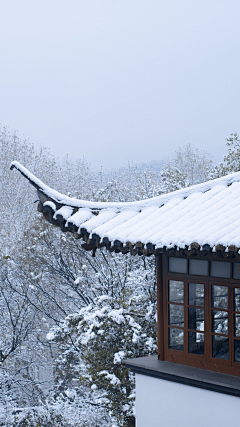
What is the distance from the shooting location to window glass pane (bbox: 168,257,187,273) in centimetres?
491

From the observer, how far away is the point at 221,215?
4211 mm

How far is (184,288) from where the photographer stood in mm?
4883

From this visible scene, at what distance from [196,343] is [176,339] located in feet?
0.92

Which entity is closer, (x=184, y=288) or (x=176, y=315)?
(x=184, y=288)

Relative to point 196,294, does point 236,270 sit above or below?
above

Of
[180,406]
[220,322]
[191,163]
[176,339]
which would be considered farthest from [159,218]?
[191,163]

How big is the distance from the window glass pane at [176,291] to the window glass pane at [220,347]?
55 cm

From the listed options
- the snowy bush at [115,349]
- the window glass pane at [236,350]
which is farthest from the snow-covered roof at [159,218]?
the snowy bush at [115,349]

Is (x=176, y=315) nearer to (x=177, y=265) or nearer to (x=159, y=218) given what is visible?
(x=177, y=265)


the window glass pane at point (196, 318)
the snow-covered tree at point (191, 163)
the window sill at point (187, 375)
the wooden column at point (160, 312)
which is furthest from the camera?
the snow-covered tree at point (191, 163)

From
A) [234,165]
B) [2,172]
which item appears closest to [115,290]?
[234,165]

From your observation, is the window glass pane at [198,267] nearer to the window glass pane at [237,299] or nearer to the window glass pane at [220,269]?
the window glass pane at [220,269]

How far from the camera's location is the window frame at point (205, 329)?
14.6 feet

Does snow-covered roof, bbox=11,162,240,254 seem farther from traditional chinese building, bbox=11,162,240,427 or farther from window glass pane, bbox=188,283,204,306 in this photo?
window glass pane, bbox=188,283,204,306
